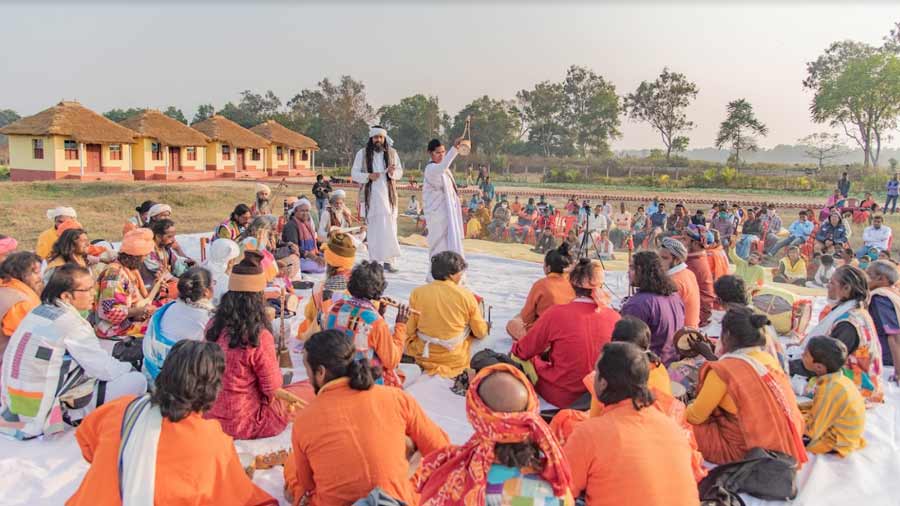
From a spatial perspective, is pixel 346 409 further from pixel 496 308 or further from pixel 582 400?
pixel 496 308

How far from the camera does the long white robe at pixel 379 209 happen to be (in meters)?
7.51

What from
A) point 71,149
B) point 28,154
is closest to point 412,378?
point 71,149

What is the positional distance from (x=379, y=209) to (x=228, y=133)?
29674 mm

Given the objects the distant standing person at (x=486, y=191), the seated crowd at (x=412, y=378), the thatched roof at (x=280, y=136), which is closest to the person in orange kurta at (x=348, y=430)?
the seated crowd at (x=412, y=378)

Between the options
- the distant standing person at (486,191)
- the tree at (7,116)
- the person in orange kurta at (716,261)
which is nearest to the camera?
the person in orange kurta at (716,261)

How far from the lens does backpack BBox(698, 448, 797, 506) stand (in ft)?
9.43

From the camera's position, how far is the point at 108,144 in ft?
92.6

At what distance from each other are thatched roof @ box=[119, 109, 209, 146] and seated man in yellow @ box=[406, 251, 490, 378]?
29.4 metres

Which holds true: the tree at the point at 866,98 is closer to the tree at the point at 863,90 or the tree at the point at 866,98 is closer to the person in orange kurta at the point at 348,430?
the tree at the point at 863,90

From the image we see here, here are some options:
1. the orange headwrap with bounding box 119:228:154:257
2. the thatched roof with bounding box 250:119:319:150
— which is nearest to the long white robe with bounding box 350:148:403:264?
the orange headwrap with bounding box 119:228:154:257

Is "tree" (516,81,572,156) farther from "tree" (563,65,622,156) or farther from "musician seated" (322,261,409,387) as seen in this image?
"musician seated" (322,261,409,387)

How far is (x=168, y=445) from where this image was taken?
2.18 metres

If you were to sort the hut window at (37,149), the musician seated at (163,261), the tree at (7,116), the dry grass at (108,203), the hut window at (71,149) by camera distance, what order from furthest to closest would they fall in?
the tree at (7,116) < the hut window at (71,149) < the hut window at (37,149) < the dry grass at (108,203) < the musician seated at (163,261)

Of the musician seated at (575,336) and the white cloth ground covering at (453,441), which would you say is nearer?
the white cloth ground covering at (453,441)
